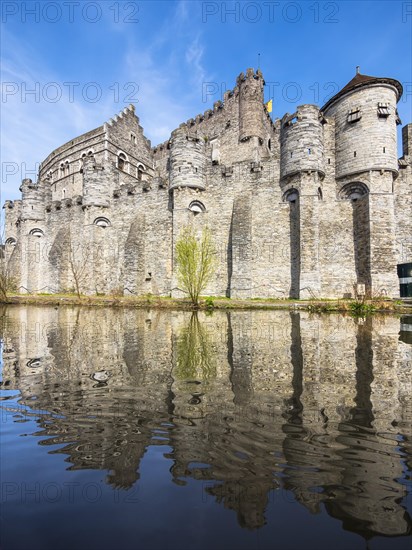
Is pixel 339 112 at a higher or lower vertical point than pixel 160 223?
higher

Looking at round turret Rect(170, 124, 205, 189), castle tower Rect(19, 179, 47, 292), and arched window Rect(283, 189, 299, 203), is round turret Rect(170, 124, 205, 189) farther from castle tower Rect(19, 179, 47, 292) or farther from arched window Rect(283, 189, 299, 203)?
castle tower Rect(19, 179, 47, 292)

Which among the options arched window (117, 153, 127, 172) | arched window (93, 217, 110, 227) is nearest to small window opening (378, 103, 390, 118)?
arched window (93, 217, 110, 227)

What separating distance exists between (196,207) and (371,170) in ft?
36.4

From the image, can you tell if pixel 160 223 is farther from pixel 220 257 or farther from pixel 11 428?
pixel 11 428

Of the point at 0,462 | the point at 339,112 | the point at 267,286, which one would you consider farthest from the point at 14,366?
the point at 339,112

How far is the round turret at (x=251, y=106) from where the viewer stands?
2509 cm

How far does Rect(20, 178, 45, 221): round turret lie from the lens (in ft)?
86.3

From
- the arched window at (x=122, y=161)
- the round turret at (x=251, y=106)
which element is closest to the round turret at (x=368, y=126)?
the round turret at (x=251, y=106)

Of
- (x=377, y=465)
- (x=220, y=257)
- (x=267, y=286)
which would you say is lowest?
(x=377, y=465)

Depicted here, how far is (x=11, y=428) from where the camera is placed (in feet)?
8.45

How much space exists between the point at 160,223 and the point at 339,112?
1412cm

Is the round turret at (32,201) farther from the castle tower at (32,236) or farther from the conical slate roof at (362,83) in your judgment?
the conical slate roof at (362,83)

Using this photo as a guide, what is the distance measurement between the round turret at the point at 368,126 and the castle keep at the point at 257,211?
6 centimetres

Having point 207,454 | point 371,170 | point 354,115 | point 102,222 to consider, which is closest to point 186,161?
point 102,222
